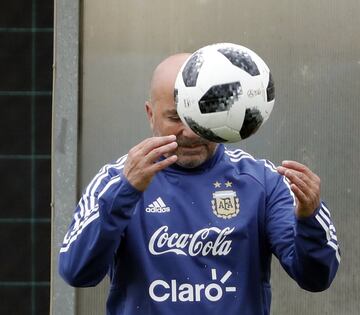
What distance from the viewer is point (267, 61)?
5.66 meters

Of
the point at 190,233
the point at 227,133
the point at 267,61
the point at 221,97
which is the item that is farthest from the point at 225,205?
the point at 267,61

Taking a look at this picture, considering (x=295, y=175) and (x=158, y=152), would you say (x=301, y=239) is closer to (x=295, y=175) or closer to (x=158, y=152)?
(x=295, y=175)

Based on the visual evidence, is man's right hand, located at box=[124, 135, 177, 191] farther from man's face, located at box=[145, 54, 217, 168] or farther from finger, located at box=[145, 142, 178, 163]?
man's face, located at box=[145, 54, 217, 168]

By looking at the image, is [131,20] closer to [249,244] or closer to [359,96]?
[359,96]

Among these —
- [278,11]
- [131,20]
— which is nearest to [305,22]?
[278,11]

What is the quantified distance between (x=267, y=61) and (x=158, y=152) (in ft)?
6.13

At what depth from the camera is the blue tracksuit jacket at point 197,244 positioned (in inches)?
159

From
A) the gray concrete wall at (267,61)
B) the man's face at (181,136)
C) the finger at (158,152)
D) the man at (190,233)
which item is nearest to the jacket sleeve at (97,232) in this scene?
the man at (190,233)

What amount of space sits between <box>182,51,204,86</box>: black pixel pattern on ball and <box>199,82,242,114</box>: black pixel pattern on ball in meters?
0.08

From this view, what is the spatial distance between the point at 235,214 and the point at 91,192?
1.60ft

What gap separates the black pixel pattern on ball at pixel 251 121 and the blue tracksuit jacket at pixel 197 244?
1.08 feet

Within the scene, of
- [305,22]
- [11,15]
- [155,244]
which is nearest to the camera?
[155,244]

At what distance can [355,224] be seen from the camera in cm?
573

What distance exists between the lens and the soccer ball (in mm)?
3887
